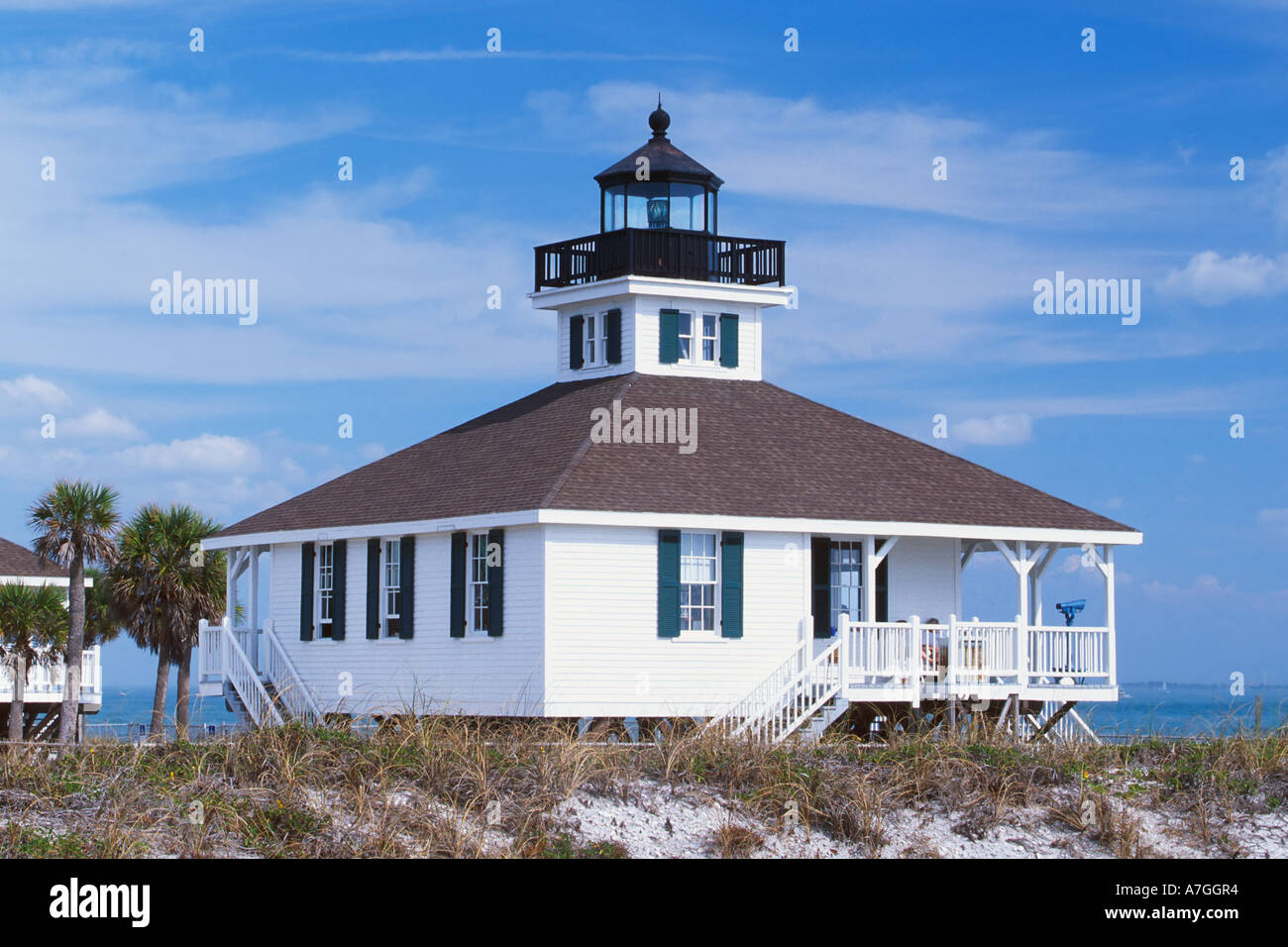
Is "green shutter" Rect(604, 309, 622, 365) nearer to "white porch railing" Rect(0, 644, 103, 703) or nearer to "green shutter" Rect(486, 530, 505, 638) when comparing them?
"green shutter" Rect(486, 530, 505, 638)

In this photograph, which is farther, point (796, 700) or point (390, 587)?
point (390, 587)

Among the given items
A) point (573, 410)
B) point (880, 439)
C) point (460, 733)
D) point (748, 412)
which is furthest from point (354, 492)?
point (460, 733)

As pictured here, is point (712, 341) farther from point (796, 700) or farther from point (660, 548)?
point (796, 700)

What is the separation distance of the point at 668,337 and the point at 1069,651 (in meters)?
9.19

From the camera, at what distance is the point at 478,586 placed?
31.7 metres

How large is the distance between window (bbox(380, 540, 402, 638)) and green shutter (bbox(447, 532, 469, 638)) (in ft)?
5.51

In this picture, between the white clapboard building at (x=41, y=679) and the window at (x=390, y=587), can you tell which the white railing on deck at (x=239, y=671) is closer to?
the window at (x=390, y=587)

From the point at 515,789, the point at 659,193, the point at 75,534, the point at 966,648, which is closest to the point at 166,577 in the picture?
the point at 75,534

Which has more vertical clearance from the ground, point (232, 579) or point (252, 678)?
point (232, 579)

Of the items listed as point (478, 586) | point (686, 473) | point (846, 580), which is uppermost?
point (686, 473)

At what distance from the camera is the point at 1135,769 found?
78.5 feet
